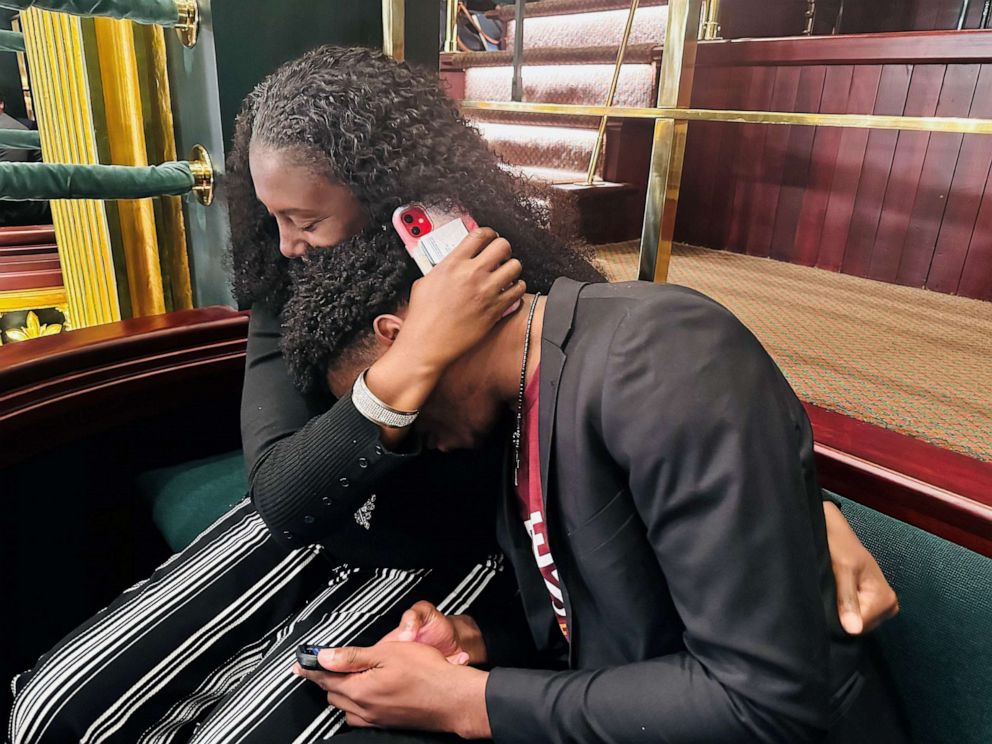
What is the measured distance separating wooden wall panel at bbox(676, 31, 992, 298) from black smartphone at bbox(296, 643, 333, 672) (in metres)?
2.30

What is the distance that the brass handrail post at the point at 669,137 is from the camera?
1150 millimetres

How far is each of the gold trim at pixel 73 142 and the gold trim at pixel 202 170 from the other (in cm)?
24

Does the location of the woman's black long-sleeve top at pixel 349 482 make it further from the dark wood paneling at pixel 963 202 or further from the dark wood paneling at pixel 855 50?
the dark wood paneling at pixel 855 50

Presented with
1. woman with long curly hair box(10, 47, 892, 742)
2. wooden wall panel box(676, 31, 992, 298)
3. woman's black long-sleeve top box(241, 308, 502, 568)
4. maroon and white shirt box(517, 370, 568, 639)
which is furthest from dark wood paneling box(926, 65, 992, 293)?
maroon and white shirt box(517, 370, 568, 639)

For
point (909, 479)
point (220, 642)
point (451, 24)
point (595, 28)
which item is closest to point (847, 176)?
point (595, 28)

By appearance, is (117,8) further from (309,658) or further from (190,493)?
(309,658)

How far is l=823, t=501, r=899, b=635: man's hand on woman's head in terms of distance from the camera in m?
0.66

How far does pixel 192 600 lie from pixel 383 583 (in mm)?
270

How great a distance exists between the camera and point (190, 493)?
4.11 feet

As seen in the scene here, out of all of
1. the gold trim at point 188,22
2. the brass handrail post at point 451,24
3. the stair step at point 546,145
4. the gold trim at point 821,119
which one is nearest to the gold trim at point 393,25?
the gold trim at point 821,119

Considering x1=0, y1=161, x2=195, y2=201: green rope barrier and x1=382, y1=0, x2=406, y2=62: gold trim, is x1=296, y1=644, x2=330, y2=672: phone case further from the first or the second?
x1=382, y1=0, x2=406, y2=62: gold trim

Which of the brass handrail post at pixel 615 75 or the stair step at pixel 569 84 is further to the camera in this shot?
the stair step at pixel 569 84

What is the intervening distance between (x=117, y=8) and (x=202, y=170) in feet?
0.89

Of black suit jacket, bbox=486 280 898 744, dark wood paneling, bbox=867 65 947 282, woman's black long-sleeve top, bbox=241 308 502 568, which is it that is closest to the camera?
black suit jacket, bbox=486 280 898 744
